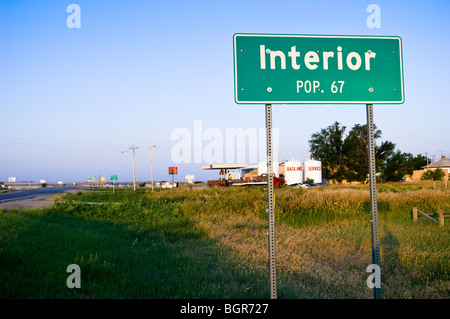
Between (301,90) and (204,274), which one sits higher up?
(301,90)

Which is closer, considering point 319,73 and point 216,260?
point 319,73

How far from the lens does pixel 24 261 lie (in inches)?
234

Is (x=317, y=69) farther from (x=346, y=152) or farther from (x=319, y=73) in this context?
(x=346, y=152)

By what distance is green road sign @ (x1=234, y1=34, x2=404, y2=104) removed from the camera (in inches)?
144

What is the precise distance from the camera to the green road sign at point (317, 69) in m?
3.67

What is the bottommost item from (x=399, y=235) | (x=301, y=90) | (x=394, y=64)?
(x=399, y=235)

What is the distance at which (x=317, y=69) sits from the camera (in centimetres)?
375

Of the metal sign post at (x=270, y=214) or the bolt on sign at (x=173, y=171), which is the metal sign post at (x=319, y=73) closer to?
the metal sign post at (x=270, y=214)

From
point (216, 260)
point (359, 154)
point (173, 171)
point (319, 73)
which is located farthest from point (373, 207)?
point (173, 171)

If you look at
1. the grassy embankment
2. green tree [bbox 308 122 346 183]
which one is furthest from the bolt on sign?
the grassy embankment

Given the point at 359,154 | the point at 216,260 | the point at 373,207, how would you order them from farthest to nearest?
the point at 359,154, the point at 216,260, the point at 373,207

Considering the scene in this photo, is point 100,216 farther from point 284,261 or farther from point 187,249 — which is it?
point 284,261

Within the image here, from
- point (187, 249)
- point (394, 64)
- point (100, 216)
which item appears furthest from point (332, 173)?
point (394, 64)
